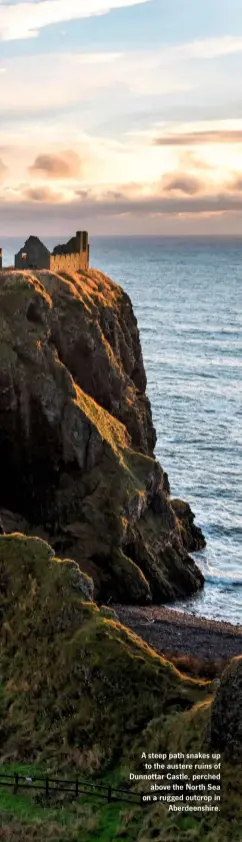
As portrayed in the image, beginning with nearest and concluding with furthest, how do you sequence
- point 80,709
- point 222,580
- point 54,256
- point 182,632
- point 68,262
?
point 80,709 → point 182,632 → point 222,580 → point 54,256 → point 68,262

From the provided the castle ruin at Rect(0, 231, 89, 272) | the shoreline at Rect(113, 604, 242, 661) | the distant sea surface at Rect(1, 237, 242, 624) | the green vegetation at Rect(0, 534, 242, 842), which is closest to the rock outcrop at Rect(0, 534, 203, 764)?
the green vegetation at Rect(0, 534, 242, 842)

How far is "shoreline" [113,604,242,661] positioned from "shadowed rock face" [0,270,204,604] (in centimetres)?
278

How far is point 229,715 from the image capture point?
2398cm

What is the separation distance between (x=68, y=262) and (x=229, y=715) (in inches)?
2127

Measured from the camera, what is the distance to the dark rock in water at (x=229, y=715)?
939 inches

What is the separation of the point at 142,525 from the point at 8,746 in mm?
33891

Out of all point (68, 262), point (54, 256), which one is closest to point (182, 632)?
point (54, 256)

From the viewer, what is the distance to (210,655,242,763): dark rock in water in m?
23.9

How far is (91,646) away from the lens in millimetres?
28547

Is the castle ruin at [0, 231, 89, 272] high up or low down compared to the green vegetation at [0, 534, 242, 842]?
up

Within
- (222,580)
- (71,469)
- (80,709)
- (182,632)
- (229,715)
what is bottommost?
(222,580)

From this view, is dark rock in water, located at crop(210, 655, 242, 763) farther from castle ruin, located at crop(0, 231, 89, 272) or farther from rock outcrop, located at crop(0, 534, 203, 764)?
castle ruin, located at crop(0, 231, 89, 272)

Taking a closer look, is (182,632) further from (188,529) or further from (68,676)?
(68,676)

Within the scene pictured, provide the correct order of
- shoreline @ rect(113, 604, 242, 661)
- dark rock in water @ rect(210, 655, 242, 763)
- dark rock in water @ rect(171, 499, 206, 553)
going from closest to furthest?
dark rock in water @ rect(210, 655, 242, 763) < shoreline @ rect(113, 604, 242, 661) < dark rock in water @ rect(171, 499, 206, 553)
